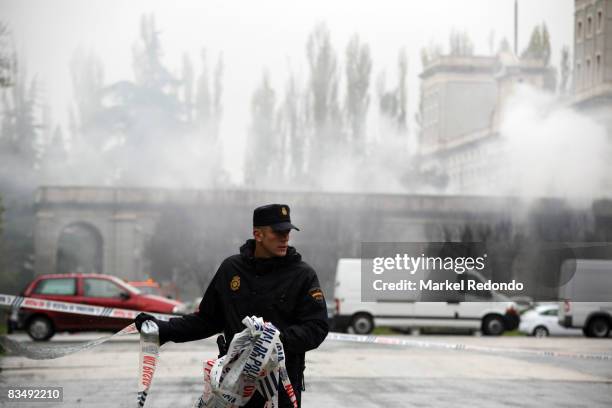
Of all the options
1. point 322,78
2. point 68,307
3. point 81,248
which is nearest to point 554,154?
point 322,78

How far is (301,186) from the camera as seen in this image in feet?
263

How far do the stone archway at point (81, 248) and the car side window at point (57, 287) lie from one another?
50366mm

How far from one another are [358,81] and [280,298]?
79.9 meters

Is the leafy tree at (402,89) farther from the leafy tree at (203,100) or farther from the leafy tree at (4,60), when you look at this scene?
the leafy tree at (4,60)

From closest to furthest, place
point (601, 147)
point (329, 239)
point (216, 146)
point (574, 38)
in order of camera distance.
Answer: point (601, 147)
point (574, 38)
point (329, 239)
point (216, 146)

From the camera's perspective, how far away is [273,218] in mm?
6367

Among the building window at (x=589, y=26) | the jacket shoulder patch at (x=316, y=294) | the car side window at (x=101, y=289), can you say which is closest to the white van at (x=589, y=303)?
the car side window at (x=101, y=289)

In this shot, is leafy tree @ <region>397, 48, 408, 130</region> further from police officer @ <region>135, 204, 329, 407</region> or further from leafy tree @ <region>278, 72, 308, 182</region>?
police officer @ <region>135, 204, 329, 407</region>

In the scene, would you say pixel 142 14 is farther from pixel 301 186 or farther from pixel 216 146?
pixel 301 186

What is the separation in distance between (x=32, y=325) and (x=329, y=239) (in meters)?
42.1

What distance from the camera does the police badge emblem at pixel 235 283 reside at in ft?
21.0

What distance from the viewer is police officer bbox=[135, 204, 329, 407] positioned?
631 cm

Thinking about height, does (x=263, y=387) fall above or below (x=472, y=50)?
below

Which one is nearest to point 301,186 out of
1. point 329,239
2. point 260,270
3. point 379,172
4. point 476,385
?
point 379,172
